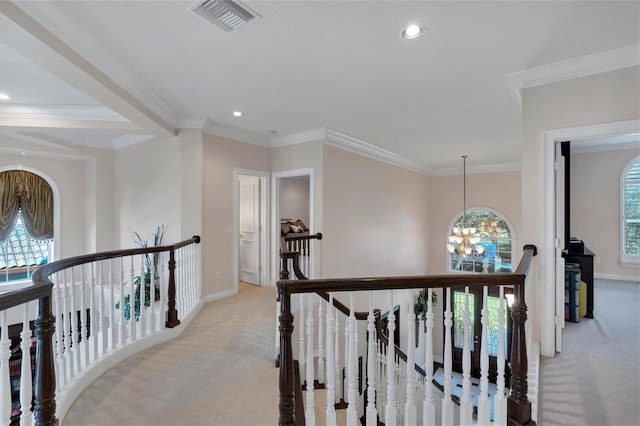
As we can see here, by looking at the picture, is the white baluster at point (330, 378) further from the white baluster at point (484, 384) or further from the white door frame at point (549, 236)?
the white door frame at point (549, 236)

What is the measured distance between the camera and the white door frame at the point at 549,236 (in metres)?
2.57

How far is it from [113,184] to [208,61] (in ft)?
14.5

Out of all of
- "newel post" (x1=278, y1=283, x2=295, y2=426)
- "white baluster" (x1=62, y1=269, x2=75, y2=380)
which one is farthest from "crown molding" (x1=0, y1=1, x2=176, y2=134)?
"newel post" (x1=278, y1=283, x2=295, y2=426)

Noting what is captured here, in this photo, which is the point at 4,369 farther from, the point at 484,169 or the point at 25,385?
the point at 484,169

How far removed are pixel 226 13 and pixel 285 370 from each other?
2232 mm

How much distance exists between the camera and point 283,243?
4344 mm

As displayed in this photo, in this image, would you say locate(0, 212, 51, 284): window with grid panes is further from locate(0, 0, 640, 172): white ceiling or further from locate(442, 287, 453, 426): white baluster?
locate(442, 287, 453, 426): white baluster

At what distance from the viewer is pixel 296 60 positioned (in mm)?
2635

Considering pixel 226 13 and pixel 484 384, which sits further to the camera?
pixel 226 13

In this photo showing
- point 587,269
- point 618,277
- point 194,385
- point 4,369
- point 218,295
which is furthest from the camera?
point 618,277

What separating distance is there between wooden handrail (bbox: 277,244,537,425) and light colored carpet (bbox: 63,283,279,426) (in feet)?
2.87

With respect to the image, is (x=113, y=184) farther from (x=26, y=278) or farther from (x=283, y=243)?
(x=283, y=243)

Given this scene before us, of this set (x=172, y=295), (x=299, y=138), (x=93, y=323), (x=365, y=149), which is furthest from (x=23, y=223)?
(x=365, y=149)

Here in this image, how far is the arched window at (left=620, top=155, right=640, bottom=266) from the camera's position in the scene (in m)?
4.67
